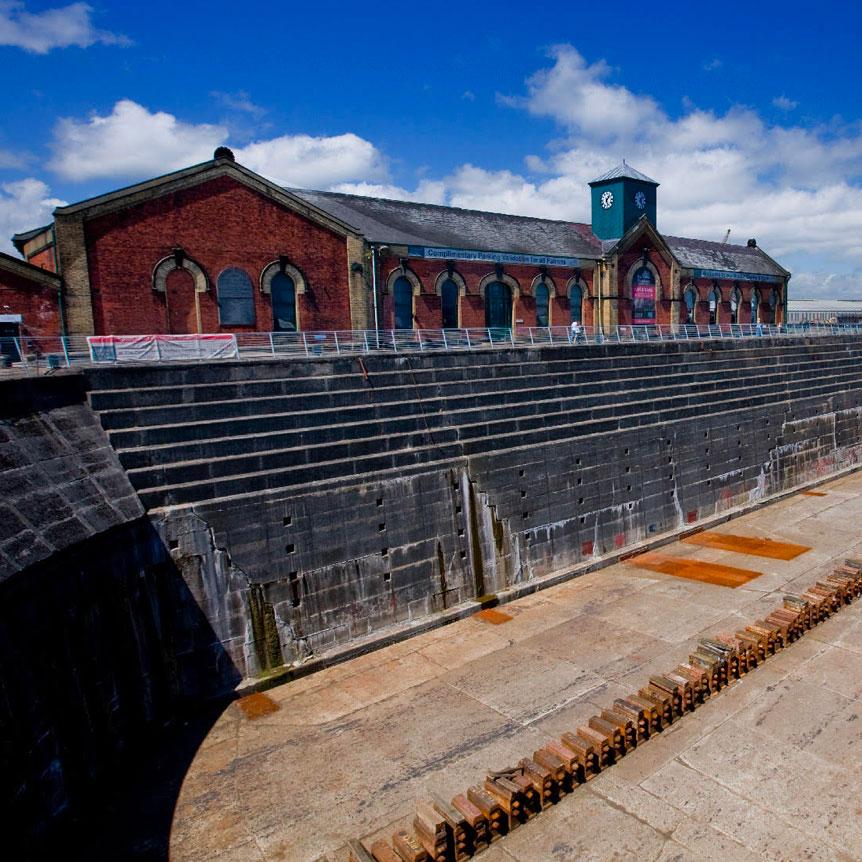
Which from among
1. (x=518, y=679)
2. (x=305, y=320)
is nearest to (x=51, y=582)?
(x=518, y=679)

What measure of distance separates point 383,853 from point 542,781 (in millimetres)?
2683

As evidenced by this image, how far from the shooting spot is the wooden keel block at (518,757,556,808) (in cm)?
1052

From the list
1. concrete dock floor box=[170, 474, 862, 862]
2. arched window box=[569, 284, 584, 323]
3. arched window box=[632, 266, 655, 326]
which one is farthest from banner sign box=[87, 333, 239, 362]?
arched window box=[632, 266, 655, 326]

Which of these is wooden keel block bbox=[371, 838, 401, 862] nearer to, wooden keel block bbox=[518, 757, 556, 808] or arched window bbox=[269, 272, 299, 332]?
wooden keel block bbox=[518, 757, 556, 808]

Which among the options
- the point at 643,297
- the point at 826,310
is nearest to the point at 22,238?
the point at 643,297

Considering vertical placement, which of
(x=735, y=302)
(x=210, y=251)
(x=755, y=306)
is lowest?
(x=755, y=306)

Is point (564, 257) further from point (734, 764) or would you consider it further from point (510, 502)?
point (734, 764)

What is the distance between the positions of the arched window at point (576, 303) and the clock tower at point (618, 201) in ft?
23.7

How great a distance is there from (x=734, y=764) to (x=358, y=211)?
2734cm

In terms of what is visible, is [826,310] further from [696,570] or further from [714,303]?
[696,570]

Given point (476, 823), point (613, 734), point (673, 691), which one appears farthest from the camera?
point (673, 691)

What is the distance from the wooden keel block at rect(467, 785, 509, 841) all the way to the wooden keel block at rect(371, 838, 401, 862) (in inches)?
56.2

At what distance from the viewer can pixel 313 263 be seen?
26.1 meters

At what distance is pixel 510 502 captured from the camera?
65.6ft
